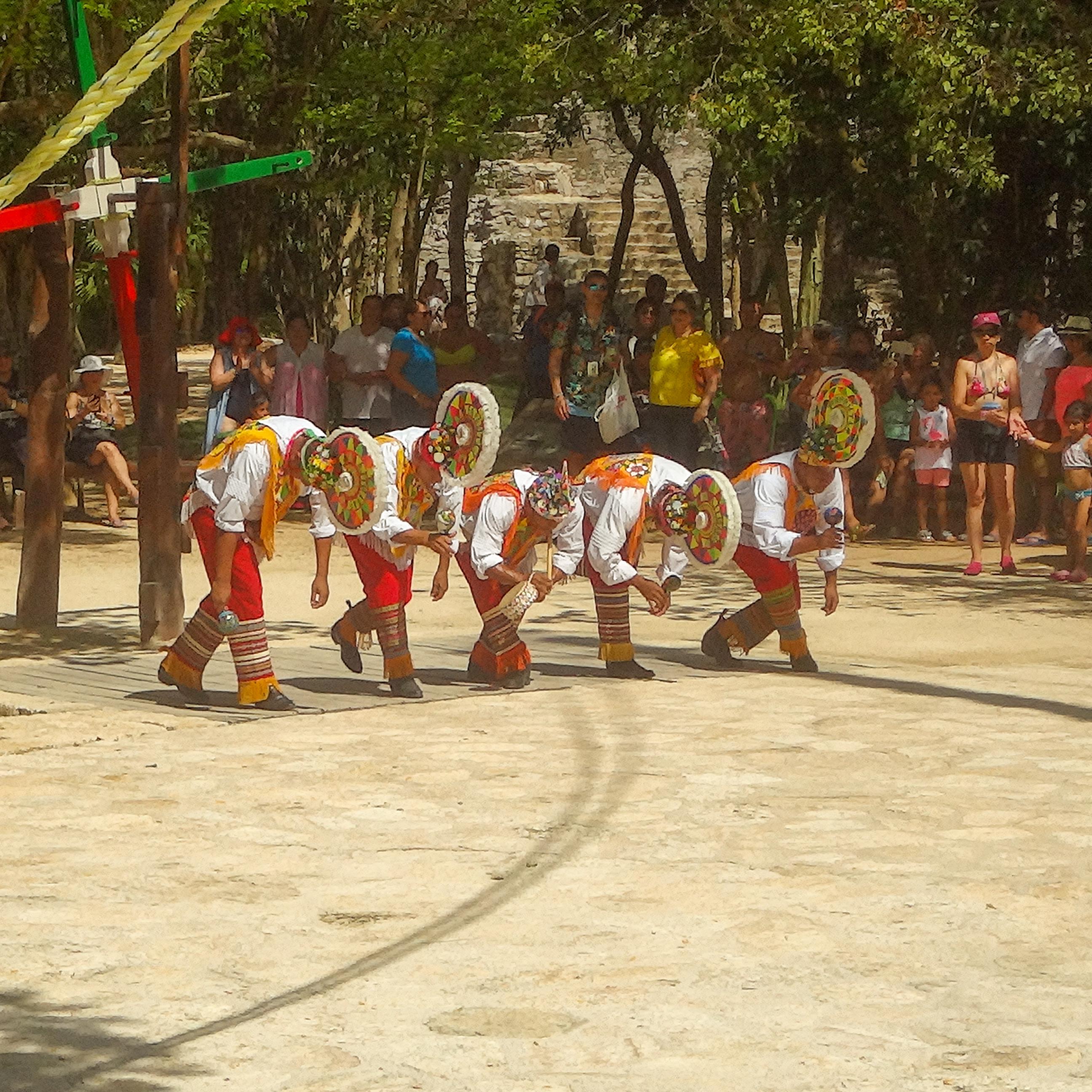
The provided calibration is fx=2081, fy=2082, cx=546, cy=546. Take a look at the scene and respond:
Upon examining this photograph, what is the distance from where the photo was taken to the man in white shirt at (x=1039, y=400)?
14.8 m

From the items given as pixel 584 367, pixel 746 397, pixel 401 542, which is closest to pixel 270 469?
pixel 401 542

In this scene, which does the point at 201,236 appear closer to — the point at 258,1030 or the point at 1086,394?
the point at 1086,394

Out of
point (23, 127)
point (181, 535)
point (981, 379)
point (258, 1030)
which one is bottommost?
point (258, 1030)

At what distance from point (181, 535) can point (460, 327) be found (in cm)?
715

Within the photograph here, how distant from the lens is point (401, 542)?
29.5ft

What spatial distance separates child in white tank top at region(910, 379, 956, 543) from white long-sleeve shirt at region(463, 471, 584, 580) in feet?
20.6

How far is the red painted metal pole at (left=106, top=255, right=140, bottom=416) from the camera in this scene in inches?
421

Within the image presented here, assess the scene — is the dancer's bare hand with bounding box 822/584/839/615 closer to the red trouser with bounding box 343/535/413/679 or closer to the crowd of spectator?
the red trouser with bounding box 343/535/413/679

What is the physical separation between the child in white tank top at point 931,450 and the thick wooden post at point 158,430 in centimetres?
644

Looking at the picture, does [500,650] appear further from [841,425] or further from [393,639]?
[841,425]

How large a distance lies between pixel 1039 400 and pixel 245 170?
7003mm

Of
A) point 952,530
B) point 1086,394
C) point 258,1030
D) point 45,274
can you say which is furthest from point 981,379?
point 258,1030

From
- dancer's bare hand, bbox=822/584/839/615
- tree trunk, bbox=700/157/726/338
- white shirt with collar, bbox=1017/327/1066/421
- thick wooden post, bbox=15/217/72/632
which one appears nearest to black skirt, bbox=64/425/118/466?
thick wooden post, bbox=15/217/72/632

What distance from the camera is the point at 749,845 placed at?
6.55m
